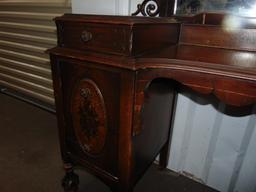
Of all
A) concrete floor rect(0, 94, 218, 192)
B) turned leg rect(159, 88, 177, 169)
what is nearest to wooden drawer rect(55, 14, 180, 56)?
turned leg rect(159, 88, 177, 169)

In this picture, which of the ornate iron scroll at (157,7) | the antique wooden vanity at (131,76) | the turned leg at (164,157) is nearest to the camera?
the antique wooden vanity at (131,76)

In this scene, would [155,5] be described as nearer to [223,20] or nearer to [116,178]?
[223,20]

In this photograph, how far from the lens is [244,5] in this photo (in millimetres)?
857

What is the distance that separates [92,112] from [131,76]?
281mm

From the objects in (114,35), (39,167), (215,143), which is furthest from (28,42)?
(215,143)

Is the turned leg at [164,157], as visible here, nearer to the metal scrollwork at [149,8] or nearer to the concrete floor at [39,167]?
the concrete floor at [39,167]

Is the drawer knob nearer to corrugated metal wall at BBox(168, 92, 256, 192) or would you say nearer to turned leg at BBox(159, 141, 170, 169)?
corrugated metal wall at BBox(168, 92, 256, 192)

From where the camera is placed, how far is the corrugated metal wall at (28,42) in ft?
5.69

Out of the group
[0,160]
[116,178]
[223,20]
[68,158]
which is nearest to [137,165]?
[116,178]

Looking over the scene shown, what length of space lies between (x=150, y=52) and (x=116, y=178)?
1.83 feet

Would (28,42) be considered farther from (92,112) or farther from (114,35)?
(114,35)

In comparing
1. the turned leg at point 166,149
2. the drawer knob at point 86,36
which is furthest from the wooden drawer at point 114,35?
the turned leg at point 166,149

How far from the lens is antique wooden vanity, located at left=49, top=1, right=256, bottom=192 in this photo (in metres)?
0.63

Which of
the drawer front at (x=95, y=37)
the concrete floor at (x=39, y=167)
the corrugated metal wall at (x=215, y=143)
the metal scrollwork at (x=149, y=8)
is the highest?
the metal scrollwork at (x=149, y=8)
